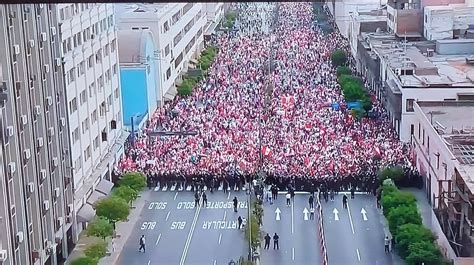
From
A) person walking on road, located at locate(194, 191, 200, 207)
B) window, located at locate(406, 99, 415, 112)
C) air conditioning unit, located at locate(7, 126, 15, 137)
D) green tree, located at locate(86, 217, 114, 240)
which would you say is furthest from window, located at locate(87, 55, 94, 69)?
window, located at locate(406, 99, 415, 112)

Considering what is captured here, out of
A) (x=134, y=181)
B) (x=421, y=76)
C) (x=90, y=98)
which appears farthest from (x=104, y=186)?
(x=421, y=76)

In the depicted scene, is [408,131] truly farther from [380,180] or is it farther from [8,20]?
[8,20]

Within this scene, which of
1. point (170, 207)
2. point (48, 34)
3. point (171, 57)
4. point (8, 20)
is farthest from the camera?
point (171, 57)

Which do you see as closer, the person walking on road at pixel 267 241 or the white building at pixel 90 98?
the person walking on road at pixel 267 241

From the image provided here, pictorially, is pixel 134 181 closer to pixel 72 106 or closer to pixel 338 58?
pixel 72 106

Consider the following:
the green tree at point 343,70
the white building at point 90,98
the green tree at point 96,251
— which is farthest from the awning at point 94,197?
the green tree at point 343,70

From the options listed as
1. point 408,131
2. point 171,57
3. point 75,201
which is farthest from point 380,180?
point 171,57

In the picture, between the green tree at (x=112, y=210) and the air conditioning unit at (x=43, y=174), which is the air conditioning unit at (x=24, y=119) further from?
the green tree at (x=112, y=210)
